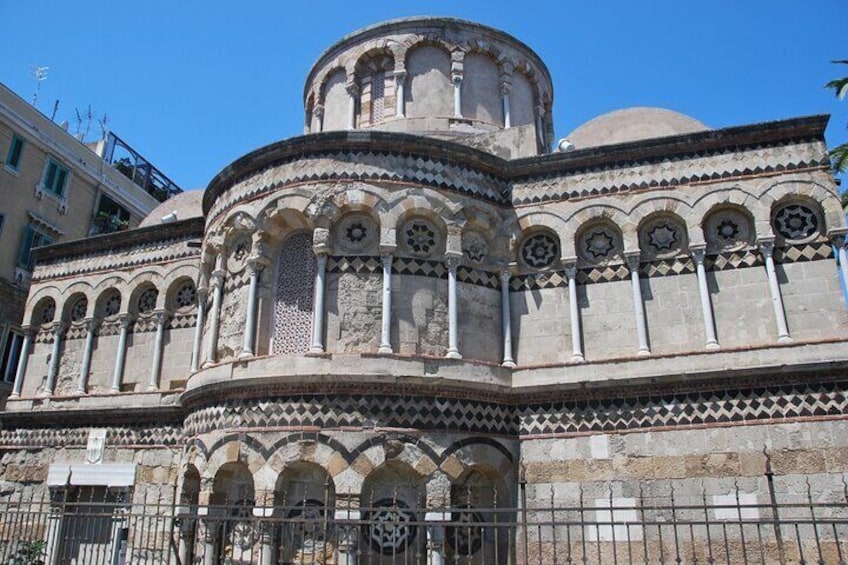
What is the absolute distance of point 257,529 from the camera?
432 inches

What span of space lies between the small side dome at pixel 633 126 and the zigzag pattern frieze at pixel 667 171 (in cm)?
168

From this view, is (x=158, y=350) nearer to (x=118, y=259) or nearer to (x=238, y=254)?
(x=118, y=259)

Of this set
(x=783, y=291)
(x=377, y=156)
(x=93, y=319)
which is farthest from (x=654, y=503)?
(x=93, y=319)

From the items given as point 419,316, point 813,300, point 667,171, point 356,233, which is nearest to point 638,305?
point 667,171

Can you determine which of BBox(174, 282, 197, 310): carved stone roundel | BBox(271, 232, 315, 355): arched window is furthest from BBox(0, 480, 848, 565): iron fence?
BBox(174, 282, 197, 310): carved stone roundel

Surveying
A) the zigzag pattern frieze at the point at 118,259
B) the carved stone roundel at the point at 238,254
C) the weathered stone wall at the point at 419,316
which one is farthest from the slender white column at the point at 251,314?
the zigzag pattern frieze at the point at 118,259

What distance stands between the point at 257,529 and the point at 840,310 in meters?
9.95

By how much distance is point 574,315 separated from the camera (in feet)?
41.1

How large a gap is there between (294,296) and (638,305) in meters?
6.03

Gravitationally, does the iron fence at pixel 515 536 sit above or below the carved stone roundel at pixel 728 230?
below

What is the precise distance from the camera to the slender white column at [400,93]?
16312 millimetres

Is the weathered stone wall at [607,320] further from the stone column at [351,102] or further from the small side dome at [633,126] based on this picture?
the stone column at [351,102]

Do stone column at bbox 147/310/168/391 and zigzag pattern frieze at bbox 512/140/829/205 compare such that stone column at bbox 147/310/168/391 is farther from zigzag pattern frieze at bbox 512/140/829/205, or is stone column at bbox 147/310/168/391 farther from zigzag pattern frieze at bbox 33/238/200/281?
zigzag pattern frieze at bbox 512/140/829/205

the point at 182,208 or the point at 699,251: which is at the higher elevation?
the point at 182,208
